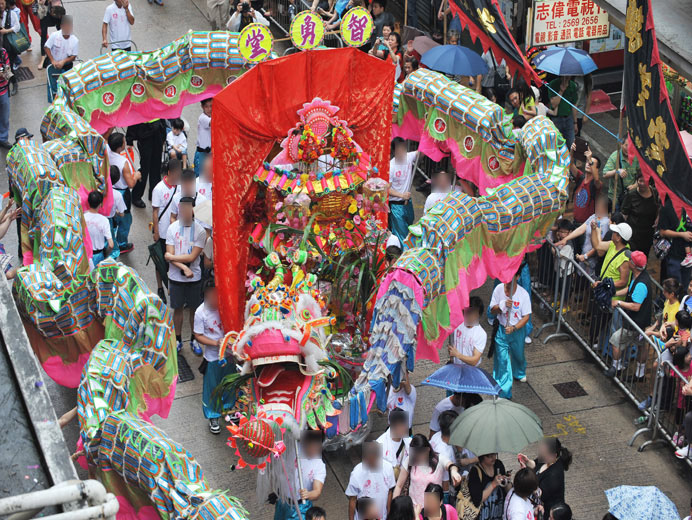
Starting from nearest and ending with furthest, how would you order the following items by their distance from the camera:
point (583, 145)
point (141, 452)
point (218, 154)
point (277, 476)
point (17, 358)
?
point (17, 358), point (141, 452), point (277, 476), point (218, 154), point (583, 145)

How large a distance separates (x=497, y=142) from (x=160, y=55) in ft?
14.9

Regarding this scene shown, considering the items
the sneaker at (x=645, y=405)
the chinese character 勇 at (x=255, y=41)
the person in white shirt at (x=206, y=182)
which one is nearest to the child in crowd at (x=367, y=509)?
the sneaker at (x=645, y=405)

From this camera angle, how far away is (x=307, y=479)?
912cm

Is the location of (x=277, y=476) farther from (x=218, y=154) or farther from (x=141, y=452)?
(x=218, y=154)

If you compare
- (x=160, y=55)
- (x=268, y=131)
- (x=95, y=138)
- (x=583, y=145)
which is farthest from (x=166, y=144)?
(x=583, y=145)

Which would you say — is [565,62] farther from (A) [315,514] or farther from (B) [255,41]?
(A) [315,514]

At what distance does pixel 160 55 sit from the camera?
14.3 metres

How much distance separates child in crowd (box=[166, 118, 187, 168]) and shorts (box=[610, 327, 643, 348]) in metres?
6.01

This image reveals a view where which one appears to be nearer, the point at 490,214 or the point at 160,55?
the point at 490,214

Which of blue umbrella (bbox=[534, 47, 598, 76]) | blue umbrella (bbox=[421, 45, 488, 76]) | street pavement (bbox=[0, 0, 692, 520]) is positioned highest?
blue umbrella (bbox=[534, 47, 598, 76])

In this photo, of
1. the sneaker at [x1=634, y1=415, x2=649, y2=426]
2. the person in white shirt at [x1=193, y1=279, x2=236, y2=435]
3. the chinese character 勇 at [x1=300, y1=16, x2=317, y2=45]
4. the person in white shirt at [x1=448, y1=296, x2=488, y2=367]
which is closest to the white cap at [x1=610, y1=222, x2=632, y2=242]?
the sneaker at [x1=634, y1=415, x2=649, y2=426]

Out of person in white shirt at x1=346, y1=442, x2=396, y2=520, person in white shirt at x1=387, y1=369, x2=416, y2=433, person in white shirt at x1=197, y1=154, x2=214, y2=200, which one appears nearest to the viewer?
person in white shirt at x1=346, y1=442, x2=396, y2=520

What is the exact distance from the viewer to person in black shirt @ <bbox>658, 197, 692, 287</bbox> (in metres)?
12.2

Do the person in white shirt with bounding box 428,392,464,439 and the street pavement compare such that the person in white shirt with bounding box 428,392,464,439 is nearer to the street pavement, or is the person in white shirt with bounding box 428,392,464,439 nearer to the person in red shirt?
the street pavement
